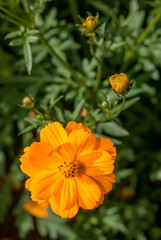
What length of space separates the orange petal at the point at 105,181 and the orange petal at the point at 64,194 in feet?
0.33

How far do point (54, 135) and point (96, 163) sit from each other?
21 cm

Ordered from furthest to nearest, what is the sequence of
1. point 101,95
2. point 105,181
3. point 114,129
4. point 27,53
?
point 101,95
point 114,129
point 27,53
point 105,181

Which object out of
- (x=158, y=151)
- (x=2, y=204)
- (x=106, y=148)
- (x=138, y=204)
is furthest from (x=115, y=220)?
(x=106, y=148)

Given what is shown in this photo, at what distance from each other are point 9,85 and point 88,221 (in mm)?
1123

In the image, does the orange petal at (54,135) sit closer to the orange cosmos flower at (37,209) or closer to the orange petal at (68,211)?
the orange petal at (68,211)

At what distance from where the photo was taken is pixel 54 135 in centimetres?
135

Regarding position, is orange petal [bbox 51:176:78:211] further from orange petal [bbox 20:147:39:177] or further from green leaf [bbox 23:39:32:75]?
green leaf [bbox 23:39:32:75]

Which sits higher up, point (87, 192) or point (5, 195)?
point (87, 192)

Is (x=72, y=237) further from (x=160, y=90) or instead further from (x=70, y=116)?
(x=160, y=90)

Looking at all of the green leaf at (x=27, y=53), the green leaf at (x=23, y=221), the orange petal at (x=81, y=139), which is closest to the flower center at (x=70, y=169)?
the orange petal at (x=81, y=139)

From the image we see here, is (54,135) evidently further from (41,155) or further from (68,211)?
(68,211)

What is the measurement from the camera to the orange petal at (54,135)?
1.34 meters

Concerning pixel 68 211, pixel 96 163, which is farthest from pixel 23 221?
pixel 96 163

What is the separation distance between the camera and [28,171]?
1379mm
